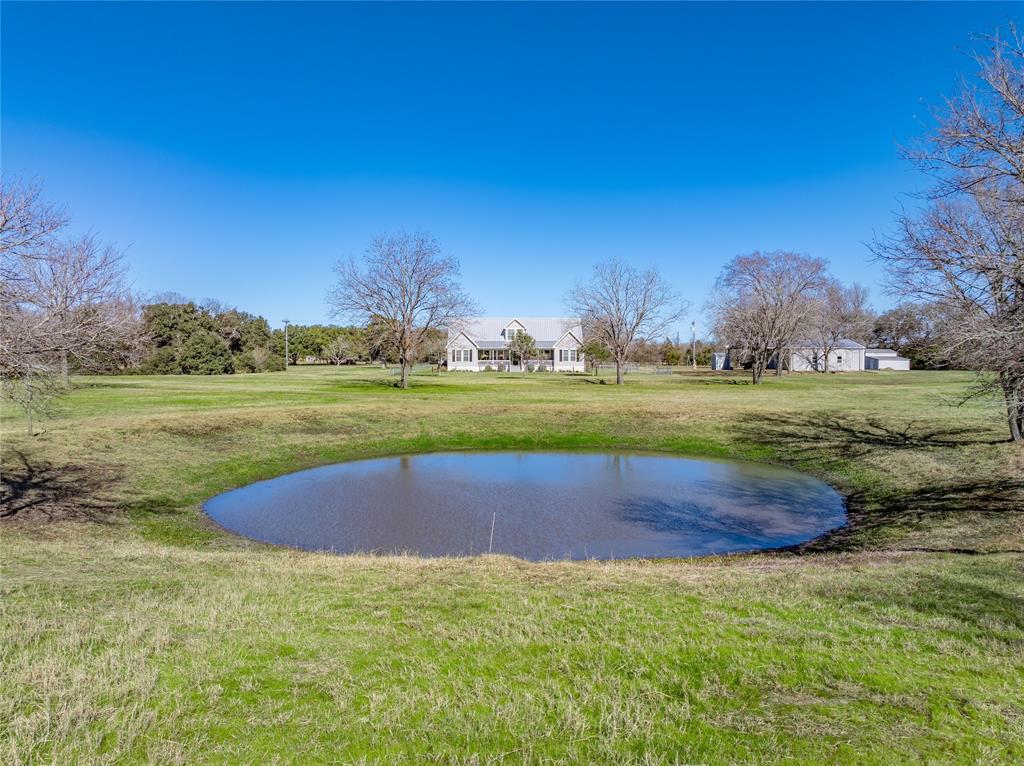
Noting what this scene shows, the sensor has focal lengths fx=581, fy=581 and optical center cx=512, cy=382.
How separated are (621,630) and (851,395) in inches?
1511

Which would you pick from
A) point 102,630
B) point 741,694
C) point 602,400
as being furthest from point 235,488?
point 602,400

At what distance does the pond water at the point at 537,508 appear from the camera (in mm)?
13125

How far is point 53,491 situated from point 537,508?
1295 centimetres

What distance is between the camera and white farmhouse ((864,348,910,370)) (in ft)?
284

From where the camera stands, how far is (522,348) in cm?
8481

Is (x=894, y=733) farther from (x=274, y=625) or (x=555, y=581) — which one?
(x=274, y=625)

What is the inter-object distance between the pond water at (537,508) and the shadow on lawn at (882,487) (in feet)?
2.80

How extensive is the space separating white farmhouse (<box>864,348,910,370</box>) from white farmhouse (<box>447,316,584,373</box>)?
44.4m

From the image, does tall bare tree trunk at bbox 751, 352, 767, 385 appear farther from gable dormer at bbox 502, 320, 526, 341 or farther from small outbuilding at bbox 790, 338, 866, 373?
gable dormer at bbox 502, 320, 526, 341

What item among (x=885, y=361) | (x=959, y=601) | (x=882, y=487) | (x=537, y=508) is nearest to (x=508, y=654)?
(x=959, y=601)

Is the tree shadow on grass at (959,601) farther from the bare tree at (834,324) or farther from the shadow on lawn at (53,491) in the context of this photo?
the bare tree at (834,324)

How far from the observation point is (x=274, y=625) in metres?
5.76

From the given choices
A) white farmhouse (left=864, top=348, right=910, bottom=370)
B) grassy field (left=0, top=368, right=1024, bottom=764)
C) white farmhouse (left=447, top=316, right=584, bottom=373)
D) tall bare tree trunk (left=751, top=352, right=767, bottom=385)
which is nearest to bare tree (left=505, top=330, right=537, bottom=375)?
white farmhouse (left=447, top=316, right=584, bottom=373)

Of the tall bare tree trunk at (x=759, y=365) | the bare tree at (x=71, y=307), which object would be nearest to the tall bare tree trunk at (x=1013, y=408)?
the bare tree at (x=71, y=307)
